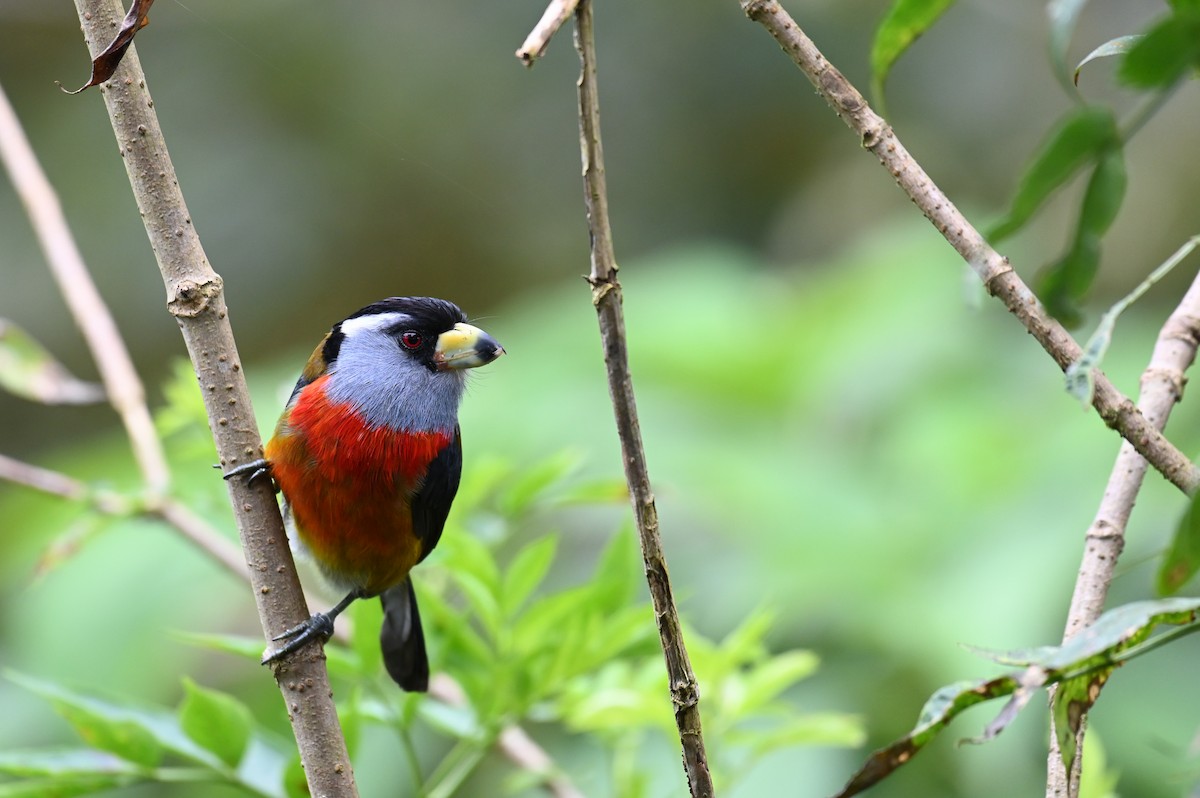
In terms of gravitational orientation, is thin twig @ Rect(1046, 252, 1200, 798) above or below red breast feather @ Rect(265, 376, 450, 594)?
below

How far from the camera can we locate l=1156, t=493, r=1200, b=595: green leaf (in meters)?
0.73

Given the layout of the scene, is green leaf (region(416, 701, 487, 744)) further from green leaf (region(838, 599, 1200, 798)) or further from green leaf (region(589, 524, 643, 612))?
green leaf (region(838, 599, 1200, 798))

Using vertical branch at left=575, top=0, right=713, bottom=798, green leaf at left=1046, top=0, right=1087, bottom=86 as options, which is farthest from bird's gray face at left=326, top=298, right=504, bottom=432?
green leaf at left=1046, top=0, right=1087, bottom=86

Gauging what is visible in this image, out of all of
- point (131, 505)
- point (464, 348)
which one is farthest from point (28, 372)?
point (464, 348)

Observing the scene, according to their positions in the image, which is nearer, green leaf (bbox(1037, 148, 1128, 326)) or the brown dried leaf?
green leaf (bbox(1037, 148, 1128, 326))

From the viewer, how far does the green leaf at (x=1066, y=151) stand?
750 mm

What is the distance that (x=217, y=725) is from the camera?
59.7 inches

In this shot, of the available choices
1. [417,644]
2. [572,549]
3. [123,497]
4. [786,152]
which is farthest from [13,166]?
[786,152]

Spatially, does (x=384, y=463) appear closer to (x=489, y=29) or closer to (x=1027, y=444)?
(x=1027, y=444)

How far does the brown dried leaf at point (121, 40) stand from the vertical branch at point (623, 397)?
0.45 metres

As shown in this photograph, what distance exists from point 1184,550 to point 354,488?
4.69ft

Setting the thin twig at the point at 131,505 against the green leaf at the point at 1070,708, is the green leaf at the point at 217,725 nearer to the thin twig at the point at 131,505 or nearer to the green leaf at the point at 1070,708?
the thin twig at the point at 131,505

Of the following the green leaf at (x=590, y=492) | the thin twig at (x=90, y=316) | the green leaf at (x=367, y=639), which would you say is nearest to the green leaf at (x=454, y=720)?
the green leaf at (x=367, y=639)

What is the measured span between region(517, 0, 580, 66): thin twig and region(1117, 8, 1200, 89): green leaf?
0.34 metres
